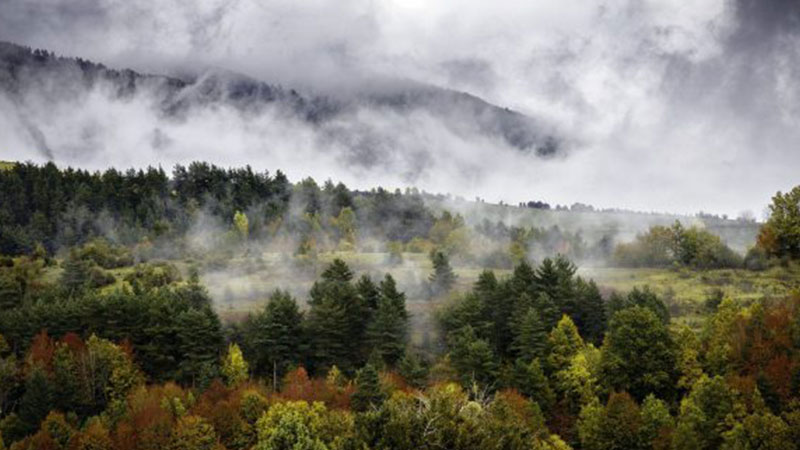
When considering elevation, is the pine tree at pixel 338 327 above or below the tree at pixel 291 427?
above

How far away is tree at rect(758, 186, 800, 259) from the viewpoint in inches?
5551

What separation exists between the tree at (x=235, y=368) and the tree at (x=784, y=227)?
107 meters

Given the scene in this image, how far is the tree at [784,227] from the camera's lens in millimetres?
141000

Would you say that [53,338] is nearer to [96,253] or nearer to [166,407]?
[166,407]

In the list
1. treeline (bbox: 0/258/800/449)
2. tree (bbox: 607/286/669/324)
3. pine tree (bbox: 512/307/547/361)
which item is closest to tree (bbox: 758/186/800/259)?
treeline (bbox: 0/258/800/449)

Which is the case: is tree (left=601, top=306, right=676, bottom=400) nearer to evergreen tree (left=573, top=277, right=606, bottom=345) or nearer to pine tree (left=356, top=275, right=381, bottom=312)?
evergreen tree (left=573, top=277, right=606, bottom=345)

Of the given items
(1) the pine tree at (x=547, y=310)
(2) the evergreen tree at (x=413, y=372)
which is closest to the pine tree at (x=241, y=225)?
(1) the pine tree at (x=547, y=310)

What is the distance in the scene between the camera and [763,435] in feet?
225

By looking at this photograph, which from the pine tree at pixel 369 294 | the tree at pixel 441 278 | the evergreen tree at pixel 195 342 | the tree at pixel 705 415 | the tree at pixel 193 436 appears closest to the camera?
the tree at pixel 705 415

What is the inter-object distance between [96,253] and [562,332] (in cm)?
10126

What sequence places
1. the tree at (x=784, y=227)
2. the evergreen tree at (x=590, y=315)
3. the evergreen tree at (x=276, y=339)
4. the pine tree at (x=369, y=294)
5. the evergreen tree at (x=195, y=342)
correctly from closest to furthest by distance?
the evergreen tree at (x=195, y=342) → the evergreen tree at (x=276, y=339) → the evergreen tree at (x=590, y=315) → the pine tree at (x=369, y=294) → the tree at (x=784, y=227)

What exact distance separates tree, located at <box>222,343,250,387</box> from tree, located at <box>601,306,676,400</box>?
4495 cm

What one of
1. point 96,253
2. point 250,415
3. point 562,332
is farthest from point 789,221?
point 96,253

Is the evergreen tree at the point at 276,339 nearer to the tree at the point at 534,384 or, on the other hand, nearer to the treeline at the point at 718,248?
the tree at the point at 534,384
